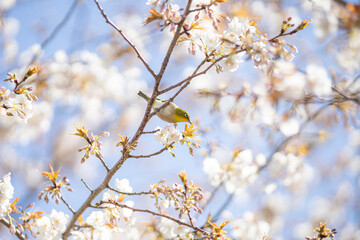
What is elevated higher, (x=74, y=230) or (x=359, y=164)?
(x=359, y=164)

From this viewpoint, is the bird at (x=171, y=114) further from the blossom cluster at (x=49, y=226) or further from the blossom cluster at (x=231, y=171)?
the blossom cluster at (x=231, y=171)

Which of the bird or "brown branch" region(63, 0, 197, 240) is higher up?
the bird

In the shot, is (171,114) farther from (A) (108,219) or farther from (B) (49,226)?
(B) (49,226)

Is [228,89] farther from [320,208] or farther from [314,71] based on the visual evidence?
[320,208]

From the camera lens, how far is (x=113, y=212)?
5.82 feet

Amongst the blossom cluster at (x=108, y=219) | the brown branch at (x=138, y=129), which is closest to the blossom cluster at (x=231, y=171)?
the blossom cluster at (x=108, y=219)

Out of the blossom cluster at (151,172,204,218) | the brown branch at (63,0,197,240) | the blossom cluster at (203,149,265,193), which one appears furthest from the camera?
the blossom cluster at (203,149,265,193)

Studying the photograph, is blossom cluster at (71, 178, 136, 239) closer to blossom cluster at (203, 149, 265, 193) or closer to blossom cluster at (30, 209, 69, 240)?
blossom cluster at (30, 209, 69, 240)

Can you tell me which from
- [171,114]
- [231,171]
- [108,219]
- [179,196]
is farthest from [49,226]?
[231,171]

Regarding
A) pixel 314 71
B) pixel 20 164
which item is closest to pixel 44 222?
pixel 314 71

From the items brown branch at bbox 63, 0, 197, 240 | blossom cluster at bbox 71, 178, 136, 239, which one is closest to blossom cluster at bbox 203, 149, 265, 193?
blossom cluster at bbox 71, 178, 136, 239

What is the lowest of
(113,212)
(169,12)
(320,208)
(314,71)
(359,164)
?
(113,212)

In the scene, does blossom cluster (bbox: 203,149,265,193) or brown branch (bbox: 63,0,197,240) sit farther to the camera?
blossom cluster (bbox: 203,149,265,193)

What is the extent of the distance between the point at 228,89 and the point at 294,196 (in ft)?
18.4
